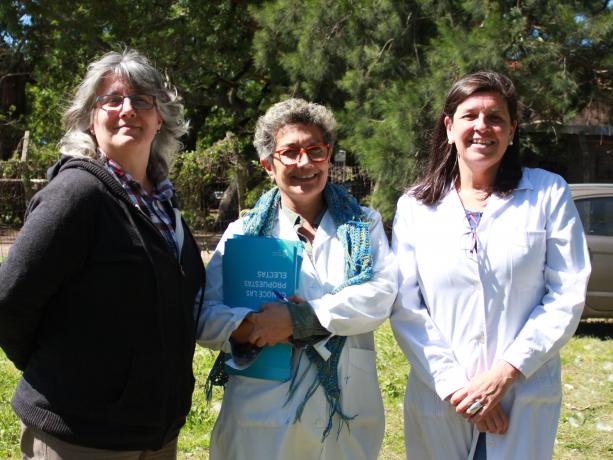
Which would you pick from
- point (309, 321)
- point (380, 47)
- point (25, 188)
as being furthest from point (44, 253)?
point (25, 188)

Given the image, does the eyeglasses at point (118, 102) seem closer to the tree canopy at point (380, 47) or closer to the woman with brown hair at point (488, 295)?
the woman with brown hair at point (488, 295)

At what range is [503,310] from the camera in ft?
8.32

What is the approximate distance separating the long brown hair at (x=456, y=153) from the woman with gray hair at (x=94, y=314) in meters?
1.10

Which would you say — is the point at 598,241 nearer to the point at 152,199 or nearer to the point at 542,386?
the point at 542,386

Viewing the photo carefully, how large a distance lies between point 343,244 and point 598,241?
5.44 metres

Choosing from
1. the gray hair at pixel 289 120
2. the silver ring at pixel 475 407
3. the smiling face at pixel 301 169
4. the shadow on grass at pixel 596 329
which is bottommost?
the shadow on grass at pixel 596 329

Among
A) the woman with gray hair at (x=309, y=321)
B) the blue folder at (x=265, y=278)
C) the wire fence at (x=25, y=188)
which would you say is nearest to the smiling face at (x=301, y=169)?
the woman with gray hair at (x=309, y=321)

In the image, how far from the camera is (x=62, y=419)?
2.08 meters

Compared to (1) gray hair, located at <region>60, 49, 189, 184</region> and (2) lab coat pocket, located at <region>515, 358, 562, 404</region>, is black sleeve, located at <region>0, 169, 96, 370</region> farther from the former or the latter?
(2) lab coat pocket, located at <region>515, 358, 562, 404</region>

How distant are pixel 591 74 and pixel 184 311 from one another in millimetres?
9482

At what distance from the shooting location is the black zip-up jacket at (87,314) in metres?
2.02

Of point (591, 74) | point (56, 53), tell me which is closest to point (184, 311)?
point (591, 74)

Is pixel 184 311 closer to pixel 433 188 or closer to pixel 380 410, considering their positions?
pixel 380 410

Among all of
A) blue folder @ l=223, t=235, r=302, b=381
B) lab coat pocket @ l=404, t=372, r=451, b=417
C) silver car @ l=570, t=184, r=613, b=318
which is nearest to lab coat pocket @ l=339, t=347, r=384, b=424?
lab coat pocket @ l=404, t=372, r=451, b=417
